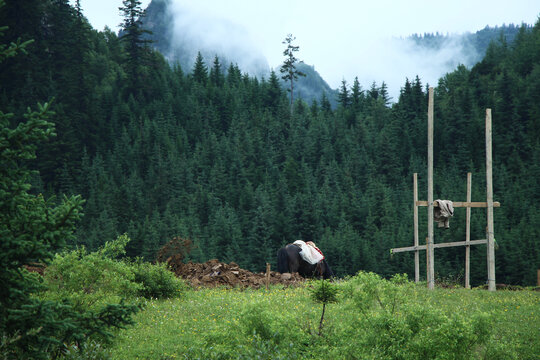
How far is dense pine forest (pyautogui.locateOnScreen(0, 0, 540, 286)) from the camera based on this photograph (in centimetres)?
7319

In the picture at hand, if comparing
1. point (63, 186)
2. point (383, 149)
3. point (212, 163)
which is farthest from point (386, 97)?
point (63, 186)

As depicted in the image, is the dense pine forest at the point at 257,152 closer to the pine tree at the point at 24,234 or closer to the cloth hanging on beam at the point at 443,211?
the cloth hanging on beam at the point at 443,211

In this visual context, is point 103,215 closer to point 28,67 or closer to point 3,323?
point 28,67

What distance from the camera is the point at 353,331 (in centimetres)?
882

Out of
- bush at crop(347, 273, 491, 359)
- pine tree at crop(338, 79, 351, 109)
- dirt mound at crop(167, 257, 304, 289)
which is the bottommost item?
dirt mound at crop(167, 257, 304, 289)

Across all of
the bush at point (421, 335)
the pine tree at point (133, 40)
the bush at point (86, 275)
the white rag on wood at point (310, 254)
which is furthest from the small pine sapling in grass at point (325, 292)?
the pine tree at point (133, 40)

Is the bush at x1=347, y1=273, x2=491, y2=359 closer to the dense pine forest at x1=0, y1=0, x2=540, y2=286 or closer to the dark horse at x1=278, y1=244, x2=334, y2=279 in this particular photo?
the dark horse at x1=278, y1=244, x2=334, y2=279

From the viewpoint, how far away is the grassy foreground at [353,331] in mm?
7723

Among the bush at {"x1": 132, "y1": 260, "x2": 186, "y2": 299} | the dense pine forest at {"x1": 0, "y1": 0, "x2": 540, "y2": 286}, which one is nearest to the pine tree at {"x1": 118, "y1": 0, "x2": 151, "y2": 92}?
the dense pine forest at {"x1": 0, "y1": 0, "x2": 540, "y2": 286}

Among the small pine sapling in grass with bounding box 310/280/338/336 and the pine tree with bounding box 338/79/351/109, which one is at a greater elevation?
the pine tree with bounding box 338/79/351/109

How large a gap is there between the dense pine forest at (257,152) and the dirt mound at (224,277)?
44197 millimetres

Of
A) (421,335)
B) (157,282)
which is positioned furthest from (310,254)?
(421,335)

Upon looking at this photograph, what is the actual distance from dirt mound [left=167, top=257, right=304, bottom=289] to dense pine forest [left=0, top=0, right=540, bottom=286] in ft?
145

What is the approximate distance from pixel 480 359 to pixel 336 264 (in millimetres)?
59552
